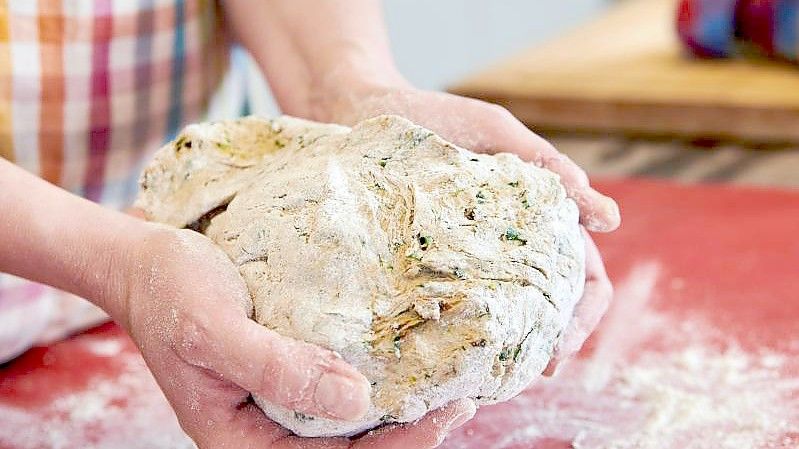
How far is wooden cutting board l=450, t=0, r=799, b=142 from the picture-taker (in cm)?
211

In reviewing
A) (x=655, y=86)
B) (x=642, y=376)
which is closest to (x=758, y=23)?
(x=655, y=86)

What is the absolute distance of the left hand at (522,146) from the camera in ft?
3.17

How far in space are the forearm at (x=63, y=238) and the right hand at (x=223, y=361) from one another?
0.09ft

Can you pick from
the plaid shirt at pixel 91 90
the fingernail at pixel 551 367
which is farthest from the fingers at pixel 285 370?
the plaid shirt at pixel 91 90

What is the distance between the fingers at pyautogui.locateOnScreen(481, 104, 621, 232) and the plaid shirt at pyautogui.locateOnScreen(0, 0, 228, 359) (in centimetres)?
51

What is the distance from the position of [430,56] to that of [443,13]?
125mm

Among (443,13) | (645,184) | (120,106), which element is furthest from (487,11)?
(120,106)

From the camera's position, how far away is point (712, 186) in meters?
1.68

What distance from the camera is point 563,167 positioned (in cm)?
98

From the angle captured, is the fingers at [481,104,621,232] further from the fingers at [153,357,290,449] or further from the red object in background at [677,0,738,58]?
the red object in background at [677,0,738,58]

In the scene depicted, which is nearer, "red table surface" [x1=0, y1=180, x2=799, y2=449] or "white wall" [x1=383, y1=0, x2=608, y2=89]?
"red table surface" [x1=0, y1=180, x2=799, y2=449]

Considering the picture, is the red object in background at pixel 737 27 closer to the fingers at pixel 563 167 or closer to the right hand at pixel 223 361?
the fingers at pixel 563 167

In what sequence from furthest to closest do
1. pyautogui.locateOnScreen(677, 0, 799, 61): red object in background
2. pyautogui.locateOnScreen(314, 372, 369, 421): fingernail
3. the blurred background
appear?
1. pyautogui.locateOnScreen(677, 0, 799, 61): red object in background
2. the blurred background
3. pyautogui.locateOnScreen(314, 372, 369, 421): fingernail

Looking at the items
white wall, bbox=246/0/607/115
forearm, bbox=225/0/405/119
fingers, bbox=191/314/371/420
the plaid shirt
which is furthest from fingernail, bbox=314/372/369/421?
white wall, bbox=246/0/607/115
